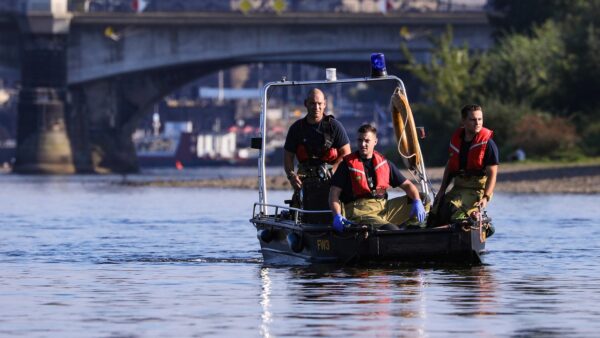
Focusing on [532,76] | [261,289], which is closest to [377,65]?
[261,289]

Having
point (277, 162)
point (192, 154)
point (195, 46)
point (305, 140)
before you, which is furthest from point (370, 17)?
point (305, 140)

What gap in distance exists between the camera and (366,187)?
2538cm

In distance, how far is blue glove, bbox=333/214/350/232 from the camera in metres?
25.0

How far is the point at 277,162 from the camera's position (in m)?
167

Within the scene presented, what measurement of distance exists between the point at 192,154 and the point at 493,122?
109 metres

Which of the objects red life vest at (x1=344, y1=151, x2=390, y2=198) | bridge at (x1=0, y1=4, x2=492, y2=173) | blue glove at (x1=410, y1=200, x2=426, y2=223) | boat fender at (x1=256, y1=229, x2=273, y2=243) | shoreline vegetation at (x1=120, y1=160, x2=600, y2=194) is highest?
bridge at (x1=0, y1=4, x2=492, y2=173)

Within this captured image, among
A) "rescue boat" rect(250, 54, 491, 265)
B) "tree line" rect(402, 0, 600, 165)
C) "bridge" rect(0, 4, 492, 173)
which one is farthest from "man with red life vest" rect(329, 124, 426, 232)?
"bridge" rect(0, 4, 492, 173)

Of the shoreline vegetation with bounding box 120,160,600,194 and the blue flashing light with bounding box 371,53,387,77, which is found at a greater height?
the blue flashing light with bounding box 371,53,387,77

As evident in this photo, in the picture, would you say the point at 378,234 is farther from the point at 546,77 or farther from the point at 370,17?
the point at 370,17

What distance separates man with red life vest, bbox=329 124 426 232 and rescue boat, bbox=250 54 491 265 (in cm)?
24

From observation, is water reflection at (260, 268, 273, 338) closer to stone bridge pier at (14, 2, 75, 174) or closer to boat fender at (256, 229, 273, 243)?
boat fender at (256, 229, 273, 243)

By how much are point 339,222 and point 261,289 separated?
2.02m

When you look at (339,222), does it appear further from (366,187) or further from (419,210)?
(419,210)

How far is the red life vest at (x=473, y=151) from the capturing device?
83.7 ft
